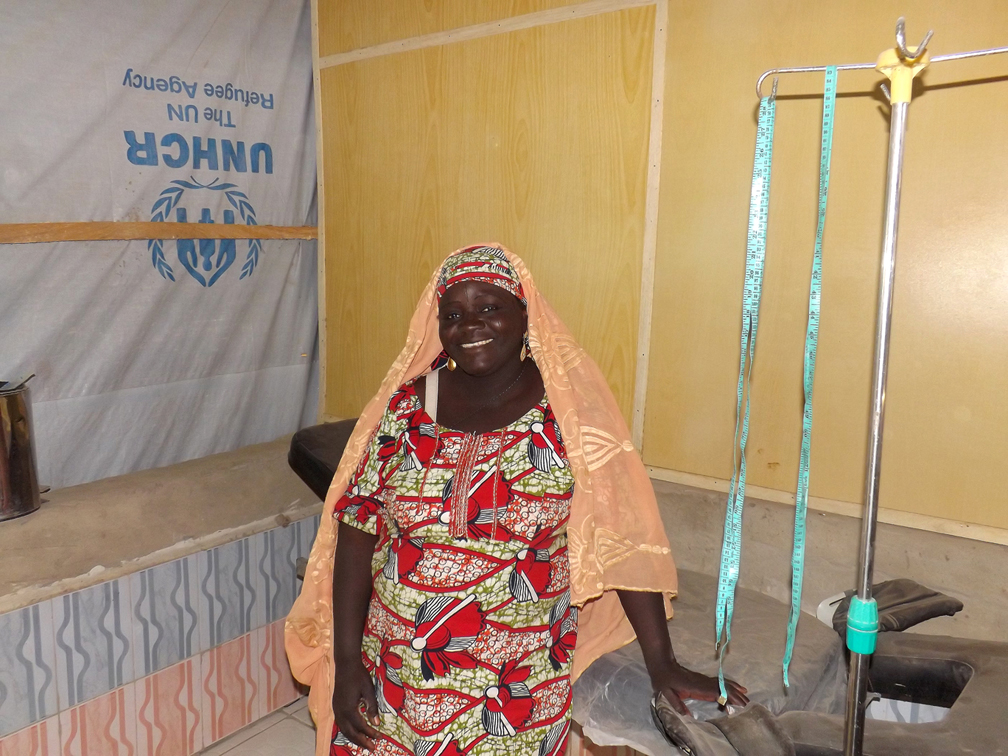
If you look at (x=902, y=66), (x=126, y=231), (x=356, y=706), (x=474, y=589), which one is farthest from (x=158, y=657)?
(x=902, y=66)

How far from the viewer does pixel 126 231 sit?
91.1 inches

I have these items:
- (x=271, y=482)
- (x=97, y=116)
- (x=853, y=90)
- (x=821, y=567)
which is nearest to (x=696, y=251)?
(x=853, y=90)

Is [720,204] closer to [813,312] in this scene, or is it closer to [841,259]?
[841,259]

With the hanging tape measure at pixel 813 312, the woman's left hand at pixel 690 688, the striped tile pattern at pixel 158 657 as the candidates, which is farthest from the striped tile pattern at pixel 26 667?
the hanging tape measure at pixel 813 312

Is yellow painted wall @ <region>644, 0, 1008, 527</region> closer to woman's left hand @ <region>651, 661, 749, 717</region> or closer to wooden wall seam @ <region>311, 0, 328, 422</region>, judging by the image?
woman's left hand @ <region>651, 661, 749, 717</region>

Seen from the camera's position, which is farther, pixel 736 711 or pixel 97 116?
pixel 97 116

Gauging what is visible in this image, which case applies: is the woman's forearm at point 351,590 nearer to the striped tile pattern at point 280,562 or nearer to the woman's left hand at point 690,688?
the woman's left hand at point 690,688

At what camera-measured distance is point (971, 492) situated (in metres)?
1.74

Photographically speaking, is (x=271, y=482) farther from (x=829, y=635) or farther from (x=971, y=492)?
(x=971, y=492)

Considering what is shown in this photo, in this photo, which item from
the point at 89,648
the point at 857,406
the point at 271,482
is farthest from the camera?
the point at 271,482

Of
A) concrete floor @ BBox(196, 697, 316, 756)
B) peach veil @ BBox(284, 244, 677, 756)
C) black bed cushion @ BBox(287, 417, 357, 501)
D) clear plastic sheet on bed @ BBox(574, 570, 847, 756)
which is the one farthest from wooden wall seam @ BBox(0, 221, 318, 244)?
clear plastic sheet on bed @ BBox(574, 570, 847, 756)

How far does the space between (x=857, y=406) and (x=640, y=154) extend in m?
0.85

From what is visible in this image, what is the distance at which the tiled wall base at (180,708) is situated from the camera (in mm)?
2139

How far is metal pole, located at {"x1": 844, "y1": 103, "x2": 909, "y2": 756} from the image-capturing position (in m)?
0.88
